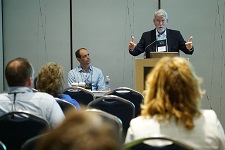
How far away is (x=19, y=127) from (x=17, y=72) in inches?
22.5

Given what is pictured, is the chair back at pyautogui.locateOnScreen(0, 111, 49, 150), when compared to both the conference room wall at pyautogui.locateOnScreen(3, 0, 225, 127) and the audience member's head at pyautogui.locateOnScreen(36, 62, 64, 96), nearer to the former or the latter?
the audience member's head at pyautogui.locateOnScreen(36, 62, 64, 96)

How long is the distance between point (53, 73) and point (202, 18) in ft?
14.5

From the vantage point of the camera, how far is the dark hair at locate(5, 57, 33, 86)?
2.84m

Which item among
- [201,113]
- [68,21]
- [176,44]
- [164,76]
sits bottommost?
[201,113]

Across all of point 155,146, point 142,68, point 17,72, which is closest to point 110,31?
point 142,68

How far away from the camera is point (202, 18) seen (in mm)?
7137

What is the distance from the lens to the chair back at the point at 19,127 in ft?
7.88

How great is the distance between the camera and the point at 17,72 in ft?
9.34

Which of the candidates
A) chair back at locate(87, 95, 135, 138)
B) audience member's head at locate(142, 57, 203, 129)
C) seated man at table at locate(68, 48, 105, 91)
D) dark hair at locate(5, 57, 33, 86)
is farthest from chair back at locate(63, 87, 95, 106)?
audience member's head at locate(142, 57, 203, 129)

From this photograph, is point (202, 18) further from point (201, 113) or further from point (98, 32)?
point (201, 113)

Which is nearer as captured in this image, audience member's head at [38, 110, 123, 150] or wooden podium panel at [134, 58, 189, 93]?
audience member's head at [38, 110, 123, 150]

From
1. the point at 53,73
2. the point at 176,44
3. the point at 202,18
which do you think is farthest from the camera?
the point at 202,18

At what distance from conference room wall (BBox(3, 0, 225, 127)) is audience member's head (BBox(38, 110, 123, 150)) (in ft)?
21.5

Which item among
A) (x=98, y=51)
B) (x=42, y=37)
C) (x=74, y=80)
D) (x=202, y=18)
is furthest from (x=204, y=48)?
(x=42, y=37)
